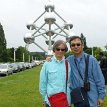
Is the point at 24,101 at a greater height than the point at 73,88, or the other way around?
the point at 73,88

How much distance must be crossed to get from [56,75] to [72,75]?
236mm

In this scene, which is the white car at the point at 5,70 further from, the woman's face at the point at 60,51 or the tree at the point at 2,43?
the tree at the point at 2,43

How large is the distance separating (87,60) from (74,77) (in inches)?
11.9

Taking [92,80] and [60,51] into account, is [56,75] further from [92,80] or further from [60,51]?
[92,80]

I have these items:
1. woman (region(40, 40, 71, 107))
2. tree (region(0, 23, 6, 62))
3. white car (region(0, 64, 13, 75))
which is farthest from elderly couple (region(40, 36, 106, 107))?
tree (region(0, 23, 6, 62))

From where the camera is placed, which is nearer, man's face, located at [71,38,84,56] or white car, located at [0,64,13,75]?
man's face, located at [71,38,84,56]

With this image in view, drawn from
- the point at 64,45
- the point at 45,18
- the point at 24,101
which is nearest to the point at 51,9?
the point at 45,18

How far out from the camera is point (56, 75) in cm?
601

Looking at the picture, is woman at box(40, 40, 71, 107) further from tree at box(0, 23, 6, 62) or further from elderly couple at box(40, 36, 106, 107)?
tree at box(0, 23, 6, 62)

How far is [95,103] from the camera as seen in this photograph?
6035mm

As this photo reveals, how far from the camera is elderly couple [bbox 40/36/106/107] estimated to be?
6.01 meters

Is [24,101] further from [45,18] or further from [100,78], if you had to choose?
[45,18]

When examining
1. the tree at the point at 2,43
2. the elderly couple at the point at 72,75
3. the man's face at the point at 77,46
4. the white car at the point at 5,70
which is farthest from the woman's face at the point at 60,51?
the tree at the point at 2,43

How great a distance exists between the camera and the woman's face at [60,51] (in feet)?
19.8
